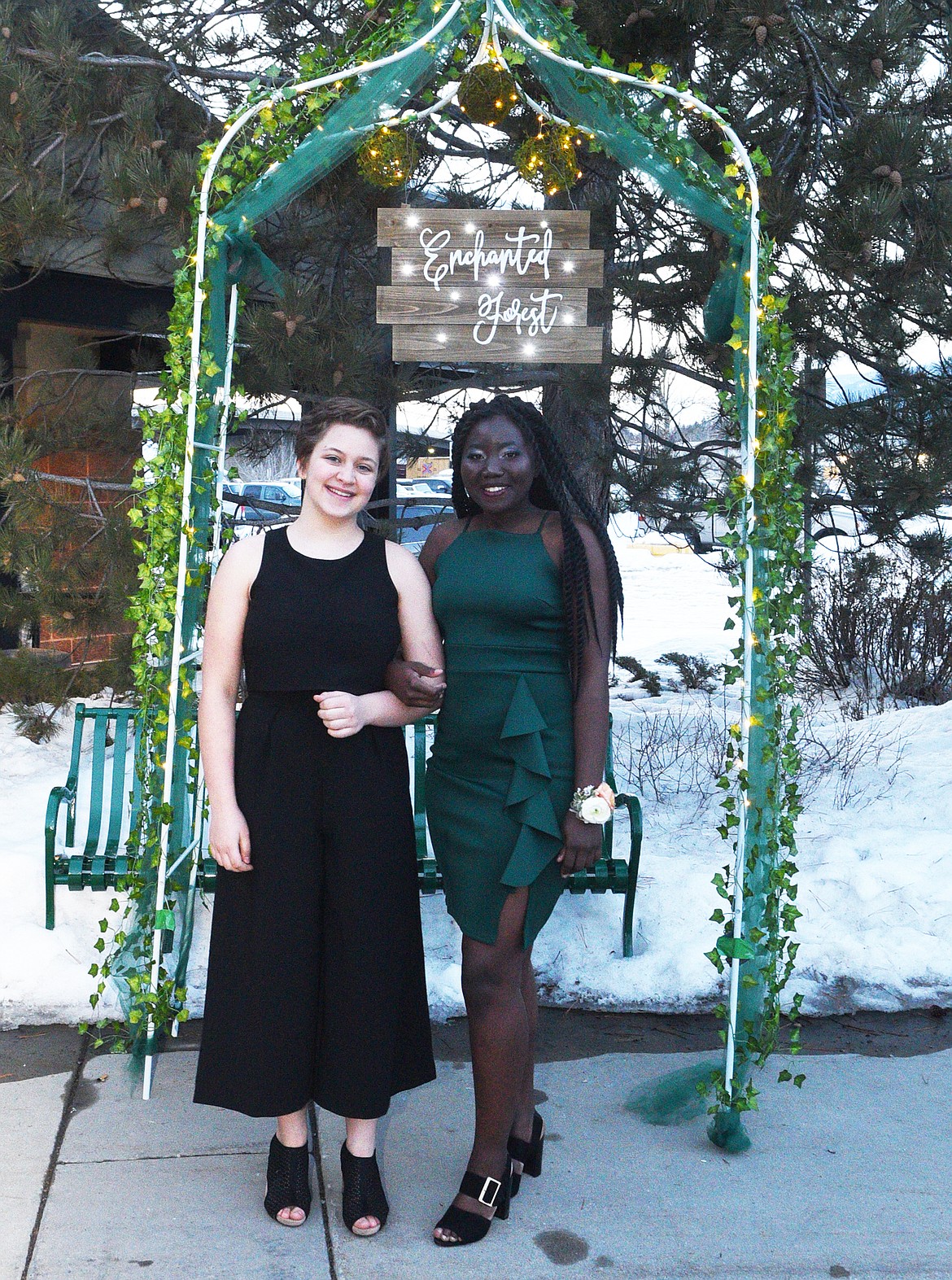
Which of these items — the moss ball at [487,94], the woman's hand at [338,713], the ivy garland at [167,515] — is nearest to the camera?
the woman's hand at [338,713]

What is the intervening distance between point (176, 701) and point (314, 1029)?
1016 mm

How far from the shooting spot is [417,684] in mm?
2738

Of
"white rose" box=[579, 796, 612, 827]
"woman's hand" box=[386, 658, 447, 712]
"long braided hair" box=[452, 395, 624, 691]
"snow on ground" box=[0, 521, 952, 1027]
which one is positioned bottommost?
"snow on ground" box=[0, 521, 952, 1027]

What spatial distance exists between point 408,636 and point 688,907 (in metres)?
2.17

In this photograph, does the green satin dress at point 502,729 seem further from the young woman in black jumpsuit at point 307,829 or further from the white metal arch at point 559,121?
the white metal arch at point 559,121

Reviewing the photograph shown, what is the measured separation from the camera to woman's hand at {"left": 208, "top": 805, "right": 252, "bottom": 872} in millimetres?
2736

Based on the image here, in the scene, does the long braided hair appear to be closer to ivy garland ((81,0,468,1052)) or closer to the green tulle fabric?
ivy garland ((81,0,468,1052))

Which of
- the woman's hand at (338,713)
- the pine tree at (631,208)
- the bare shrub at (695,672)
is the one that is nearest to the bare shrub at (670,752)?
the bare shrub at (695,672)

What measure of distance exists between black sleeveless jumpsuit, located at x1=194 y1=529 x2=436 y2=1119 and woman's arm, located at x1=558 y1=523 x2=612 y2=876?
45 centimetres

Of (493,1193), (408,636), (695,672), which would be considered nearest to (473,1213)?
(493,1193)

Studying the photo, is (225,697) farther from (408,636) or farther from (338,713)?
(408,636)

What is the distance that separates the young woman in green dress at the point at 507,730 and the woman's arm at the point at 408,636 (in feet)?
0.12

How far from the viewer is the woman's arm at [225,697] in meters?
2.75

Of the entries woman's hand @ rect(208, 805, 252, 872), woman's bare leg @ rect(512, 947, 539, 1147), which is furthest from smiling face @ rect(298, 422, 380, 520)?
woman's bare leg @ rect(512, 947, 539, 1147)
